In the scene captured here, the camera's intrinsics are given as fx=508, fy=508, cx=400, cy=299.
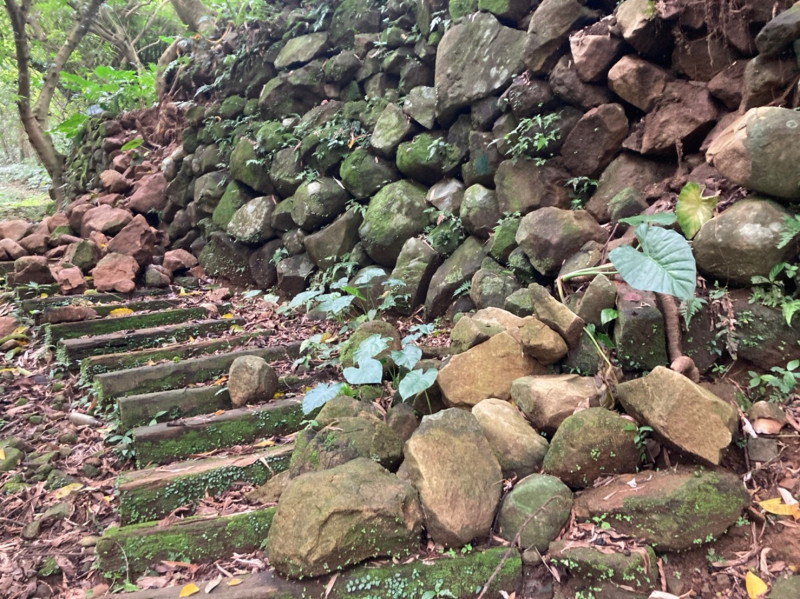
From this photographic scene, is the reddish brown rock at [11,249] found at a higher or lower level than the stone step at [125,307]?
higher

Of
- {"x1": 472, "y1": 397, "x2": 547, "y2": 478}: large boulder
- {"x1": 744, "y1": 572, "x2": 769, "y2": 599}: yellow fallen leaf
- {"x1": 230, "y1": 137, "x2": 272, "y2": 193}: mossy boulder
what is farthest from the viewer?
{"x1": 230, "y1": 137, "x2": 272, "y2": 193}: mossy boulder

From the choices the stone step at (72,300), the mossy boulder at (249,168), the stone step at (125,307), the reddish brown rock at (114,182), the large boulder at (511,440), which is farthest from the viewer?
the reddish brown rock at (114,182)

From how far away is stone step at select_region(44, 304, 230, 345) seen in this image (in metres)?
4.04

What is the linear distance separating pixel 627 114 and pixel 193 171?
16.5 feet

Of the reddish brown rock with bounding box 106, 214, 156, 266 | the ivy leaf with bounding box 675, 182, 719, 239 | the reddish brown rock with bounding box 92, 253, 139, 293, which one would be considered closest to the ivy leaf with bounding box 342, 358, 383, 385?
the ivy leaf with bounding box 675, 182, 719, 239

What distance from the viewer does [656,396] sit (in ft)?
7.14

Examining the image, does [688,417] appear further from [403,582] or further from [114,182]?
[114,182]

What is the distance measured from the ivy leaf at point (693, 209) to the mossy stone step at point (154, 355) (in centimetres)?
317

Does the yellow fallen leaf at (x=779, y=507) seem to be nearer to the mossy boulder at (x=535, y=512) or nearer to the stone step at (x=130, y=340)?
the mossy boulder at (x=535, y=512)

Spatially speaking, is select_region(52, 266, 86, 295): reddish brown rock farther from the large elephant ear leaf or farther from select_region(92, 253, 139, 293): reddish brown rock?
the large elephant ear leaf

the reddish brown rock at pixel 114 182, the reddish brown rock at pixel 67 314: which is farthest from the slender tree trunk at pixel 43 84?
the reddish brown rock at pixel 67 314

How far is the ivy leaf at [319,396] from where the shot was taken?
2721mm

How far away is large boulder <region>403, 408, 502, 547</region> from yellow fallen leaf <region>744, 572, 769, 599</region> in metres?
0.94

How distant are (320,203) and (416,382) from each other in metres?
2.78
